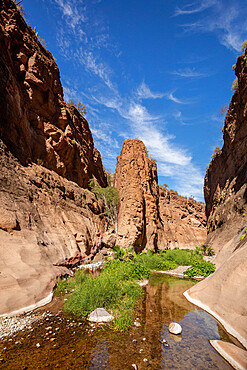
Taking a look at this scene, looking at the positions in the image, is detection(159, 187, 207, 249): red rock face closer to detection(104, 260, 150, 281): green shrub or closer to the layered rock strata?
the layered rock strata

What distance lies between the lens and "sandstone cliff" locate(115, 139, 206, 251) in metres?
21.9

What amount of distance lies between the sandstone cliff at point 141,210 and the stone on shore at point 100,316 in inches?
605

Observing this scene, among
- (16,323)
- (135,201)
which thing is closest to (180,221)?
(135,201)

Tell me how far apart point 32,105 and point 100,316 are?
20.0 meters

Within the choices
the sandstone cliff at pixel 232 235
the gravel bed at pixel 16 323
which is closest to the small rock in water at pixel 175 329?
the sandstone cliff at pixel 232 235

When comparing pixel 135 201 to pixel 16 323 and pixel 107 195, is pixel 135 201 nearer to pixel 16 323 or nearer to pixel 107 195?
pixel 107 195

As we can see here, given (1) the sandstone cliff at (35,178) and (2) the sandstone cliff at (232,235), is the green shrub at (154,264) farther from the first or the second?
(2) the sandstone cliff at (232,235)

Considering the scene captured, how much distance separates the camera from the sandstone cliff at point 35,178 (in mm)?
7183

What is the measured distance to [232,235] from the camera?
17281 millimetres

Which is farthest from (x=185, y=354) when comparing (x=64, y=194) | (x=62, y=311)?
(x=64, y=194)

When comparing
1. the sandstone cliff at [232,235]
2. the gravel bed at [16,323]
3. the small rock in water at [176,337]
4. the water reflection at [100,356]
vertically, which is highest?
the sandstone cliff at [232,235]

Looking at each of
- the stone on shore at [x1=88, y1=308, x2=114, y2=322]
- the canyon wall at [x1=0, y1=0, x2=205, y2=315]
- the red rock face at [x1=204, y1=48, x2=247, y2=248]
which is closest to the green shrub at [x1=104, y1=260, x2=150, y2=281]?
the canyon wall at [x1=0, y1=0, x2=205, y2=315]

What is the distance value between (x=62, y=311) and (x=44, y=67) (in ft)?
77.1

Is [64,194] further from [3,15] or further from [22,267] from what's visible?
[3,15]
